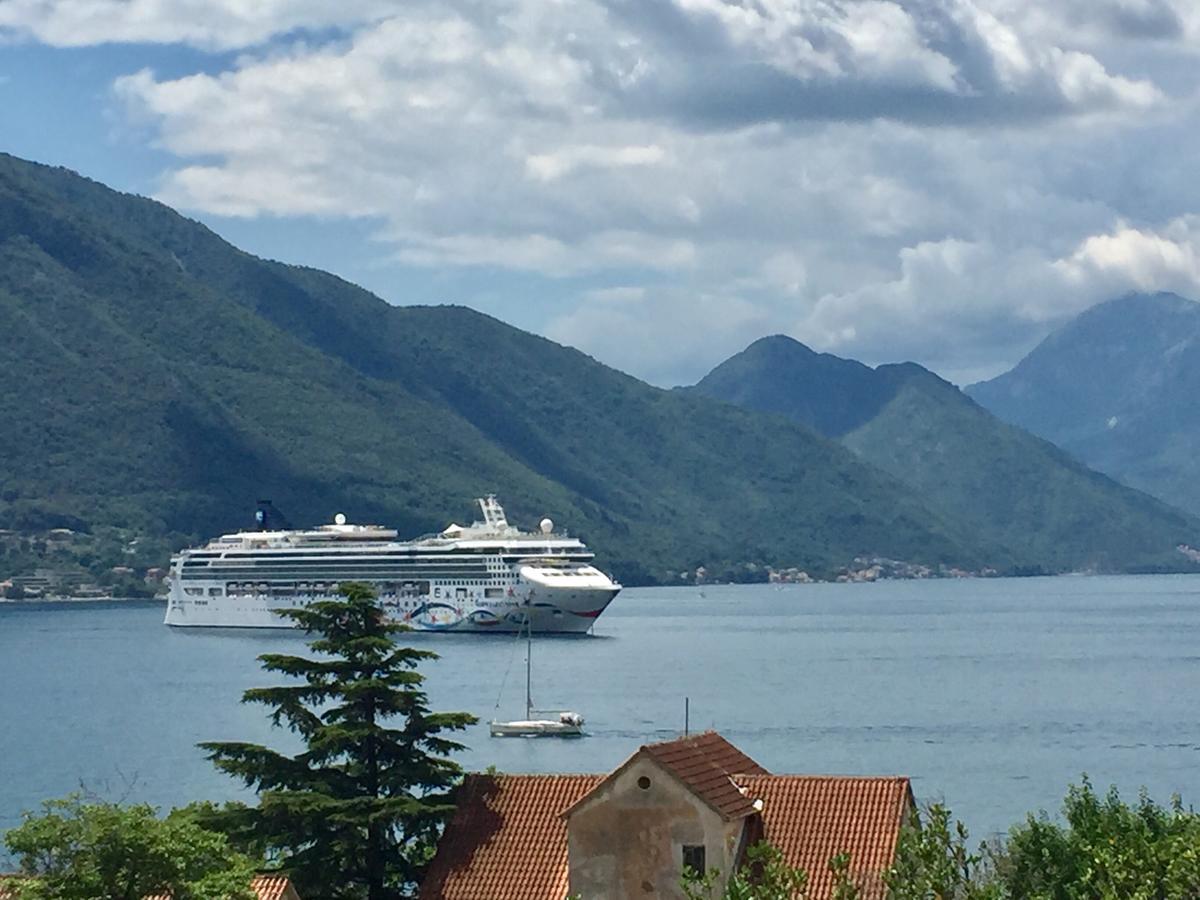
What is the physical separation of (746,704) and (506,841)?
71840 mm

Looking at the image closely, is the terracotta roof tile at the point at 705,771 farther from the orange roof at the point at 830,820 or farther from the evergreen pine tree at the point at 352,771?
the evergreen pine tree at the point at 352,771

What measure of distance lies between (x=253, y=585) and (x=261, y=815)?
14726cm

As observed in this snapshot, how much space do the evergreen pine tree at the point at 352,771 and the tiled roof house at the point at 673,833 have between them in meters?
2.02

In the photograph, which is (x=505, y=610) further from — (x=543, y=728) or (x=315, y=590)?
(x=543, y=728)

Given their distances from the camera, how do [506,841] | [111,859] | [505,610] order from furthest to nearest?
[505,610] < [506,841] < [111,859]

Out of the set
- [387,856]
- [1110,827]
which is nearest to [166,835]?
[387,856]

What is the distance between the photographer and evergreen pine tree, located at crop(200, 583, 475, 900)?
30.4 metres

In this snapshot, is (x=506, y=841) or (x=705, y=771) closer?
(x=705, y=771)

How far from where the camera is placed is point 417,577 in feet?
536

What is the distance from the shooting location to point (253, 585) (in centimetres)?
17600

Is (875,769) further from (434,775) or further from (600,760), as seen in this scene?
(434,775)

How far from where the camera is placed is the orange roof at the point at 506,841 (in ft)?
89.5

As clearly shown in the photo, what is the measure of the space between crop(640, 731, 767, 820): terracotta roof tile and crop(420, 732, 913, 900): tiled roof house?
0.02 meters

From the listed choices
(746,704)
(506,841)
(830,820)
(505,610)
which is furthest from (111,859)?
(505,610)
